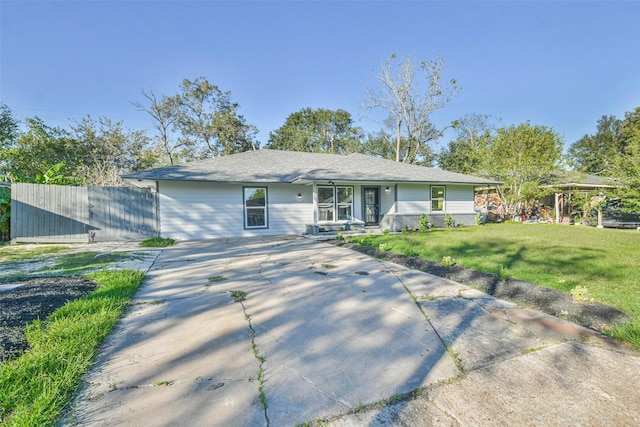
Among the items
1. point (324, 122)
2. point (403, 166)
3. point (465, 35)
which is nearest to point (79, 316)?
point (403, 166)

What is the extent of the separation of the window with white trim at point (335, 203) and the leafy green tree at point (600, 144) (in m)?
35.3

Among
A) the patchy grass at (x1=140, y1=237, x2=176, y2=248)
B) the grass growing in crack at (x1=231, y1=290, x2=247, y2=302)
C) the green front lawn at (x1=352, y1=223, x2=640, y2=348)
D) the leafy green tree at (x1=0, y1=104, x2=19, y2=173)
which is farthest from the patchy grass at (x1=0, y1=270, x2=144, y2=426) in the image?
the leafy green tree at (x1=0, y1=104, x2=19, y2=173)

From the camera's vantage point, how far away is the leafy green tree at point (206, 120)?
25219 mm

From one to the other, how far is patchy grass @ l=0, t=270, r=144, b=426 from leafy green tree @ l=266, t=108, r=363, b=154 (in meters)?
31.1

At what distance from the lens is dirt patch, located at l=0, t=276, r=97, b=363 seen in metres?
2.45

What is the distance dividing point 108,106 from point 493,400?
26.9 metres

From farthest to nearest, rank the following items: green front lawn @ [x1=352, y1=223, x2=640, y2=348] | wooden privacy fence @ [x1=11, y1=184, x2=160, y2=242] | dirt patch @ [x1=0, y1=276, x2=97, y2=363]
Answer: wooden privacy fence @ [x1=11, y1=184, x2=160, y2=242] → green front lawn @ [x1=352, y1=223, x2=640, y2=348] → dirt patch @ [x1=0, y1=276, x2=97, y2=363]

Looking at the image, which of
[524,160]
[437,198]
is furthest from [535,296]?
[524,160]

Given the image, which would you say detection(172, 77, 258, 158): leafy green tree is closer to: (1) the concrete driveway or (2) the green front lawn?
(2) the green front lawn

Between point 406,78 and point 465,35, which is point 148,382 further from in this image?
point 406,78

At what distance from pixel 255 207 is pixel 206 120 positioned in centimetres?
1802

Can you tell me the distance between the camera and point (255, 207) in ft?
38.9

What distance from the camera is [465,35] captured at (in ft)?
43.3

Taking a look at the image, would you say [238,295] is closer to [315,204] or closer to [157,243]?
[157,243]
